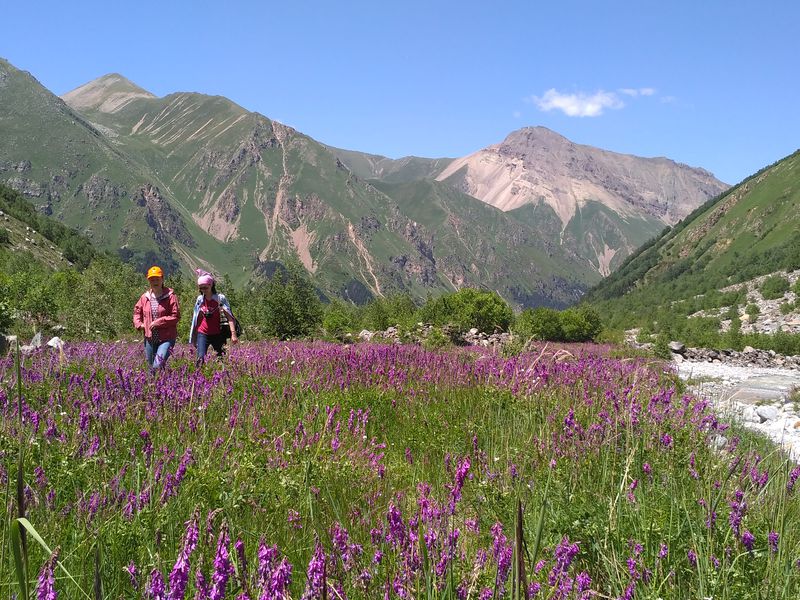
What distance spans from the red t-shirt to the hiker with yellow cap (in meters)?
0.47

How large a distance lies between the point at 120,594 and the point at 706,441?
4.78m

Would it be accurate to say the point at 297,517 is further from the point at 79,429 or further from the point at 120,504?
the point at 79,429

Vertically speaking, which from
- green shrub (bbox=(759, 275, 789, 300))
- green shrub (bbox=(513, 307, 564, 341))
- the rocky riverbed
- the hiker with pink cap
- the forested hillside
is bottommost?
the rocky riverbed

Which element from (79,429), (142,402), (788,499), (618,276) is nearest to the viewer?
(788,499)

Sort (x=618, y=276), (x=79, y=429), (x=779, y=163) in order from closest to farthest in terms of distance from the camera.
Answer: (x=79, y=429)
(x=779, y=163)
(x=618, y=276)

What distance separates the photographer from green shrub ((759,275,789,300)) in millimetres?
78312

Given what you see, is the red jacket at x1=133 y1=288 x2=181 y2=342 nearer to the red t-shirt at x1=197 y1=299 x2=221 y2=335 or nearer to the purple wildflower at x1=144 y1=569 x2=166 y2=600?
the red t-shirt at x1=197 y1=299 x2=221 y2=335

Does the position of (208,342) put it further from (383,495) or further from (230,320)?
(383,495)

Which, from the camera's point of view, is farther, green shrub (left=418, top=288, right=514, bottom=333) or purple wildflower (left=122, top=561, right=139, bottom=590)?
green shrub (left=418, top=288, right=514, bottom=333)

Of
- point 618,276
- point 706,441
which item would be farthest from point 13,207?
point 706,441

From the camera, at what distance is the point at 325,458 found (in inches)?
177

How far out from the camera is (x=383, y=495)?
4.16m

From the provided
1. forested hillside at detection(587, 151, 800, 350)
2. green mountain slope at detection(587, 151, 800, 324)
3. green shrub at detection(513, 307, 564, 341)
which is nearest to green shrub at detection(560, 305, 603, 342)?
green shrub at detection(513, 307, 564, 341)

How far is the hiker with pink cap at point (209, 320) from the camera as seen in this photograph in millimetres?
10094
